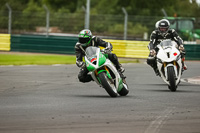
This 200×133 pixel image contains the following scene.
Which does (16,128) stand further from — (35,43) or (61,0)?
(61,0)

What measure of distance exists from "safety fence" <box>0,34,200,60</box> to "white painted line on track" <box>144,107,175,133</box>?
57.8 feet

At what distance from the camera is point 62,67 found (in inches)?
829

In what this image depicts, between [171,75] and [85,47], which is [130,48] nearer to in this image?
[171,75]

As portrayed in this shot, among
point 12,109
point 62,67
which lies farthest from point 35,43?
point 12,109

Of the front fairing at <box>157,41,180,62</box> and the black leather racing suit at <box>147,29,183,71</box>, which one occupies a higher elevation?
the black leather racing suit at <box>147,29,183,71</box>

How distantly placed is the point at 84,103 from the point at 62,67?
10.5m

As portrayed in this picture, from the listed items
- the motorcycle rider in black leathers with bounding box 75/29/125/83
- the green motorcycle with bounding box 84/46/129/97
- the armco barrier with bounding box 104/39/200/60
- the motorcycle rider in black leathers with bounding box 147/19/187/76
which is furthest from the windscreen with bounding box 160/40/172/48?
the armco barrier with bounding box 104/39/200/60

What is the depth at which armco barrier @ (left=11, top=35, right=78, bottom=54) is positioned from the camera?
29016mm

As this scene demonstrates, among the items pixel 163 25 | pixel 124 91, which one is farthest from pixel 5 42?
pixel 124 91

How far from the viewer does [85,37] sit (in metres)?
11.8

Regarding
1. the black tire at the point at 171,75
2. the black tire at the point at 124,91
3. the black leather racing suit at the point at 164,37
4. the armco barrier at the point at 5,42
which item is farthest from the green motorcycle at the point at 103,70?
the armco barrier at the point at 5,42

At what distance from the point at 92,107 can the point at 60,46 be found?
63.7ft

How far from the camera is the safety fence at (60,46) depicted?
2712 centimetres

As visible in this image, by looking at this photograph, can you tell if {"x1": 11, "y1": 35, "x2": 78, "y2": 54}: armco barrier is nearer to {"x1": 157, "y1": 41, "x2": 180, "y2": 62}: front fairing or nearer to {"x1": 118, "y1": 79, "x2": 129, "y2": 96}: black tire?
{"x1": 157, "y1": 41, "x2": 180, "y2": 62}: front fairing
